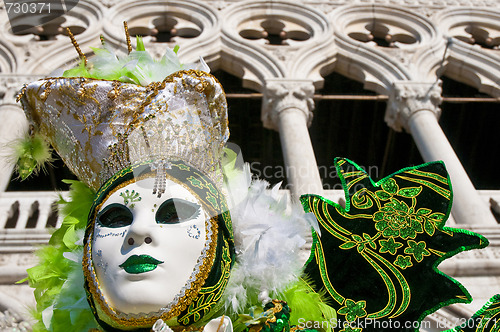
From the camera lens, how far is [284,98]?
691cm

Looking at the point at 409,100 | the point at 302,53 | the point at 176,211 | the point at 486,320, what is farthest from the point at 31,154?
the point at 302,53

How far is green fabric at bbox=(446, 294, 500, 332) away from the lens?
97.1 inches

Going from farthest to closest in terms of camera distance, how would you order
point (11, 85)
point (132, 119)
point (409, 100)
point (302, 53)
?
1. point (302, 53)
2. point (409, 100)
3. point (11, 85)
4. point (132, 119)

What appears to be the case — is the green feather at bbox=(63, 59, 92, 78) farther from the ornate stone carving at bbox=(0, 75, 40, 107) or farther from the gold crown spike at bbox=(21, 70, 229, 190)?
the ornate stone carving at bbox=(0, 75, 40, 107)

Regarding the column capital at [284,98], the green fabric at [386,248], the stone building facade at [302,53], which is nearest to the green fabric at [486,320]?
the green fabric at [386,248]

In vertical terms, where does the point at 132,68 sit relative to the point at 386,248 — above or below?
above

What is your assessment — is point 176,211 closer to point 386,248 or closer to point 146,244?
point 146,244

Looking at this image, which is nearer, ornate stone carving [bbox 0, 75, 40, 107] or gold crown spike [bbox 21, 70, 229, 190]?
gold crown spike [bbox 21, 70, 229, 190]

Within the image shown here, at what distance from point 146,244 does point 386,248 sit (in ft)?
3.47

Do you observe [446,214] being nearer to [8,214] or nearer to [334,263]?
[334,263]

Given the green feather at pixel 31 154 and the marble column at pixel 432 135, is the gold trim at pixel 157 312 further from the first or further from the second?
the marble column at pixel 432 135

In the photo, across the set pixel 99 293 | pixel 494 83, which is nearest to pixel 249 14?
pixel 494 83

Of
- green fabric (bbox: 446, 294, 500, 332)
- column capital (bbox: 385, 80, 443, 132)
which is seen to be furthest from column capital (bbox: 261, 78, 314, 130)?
green fabric (bbox: 446, 294, 500, 332)

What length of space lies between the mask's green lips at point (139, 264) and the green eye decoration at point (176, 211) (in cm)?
18
